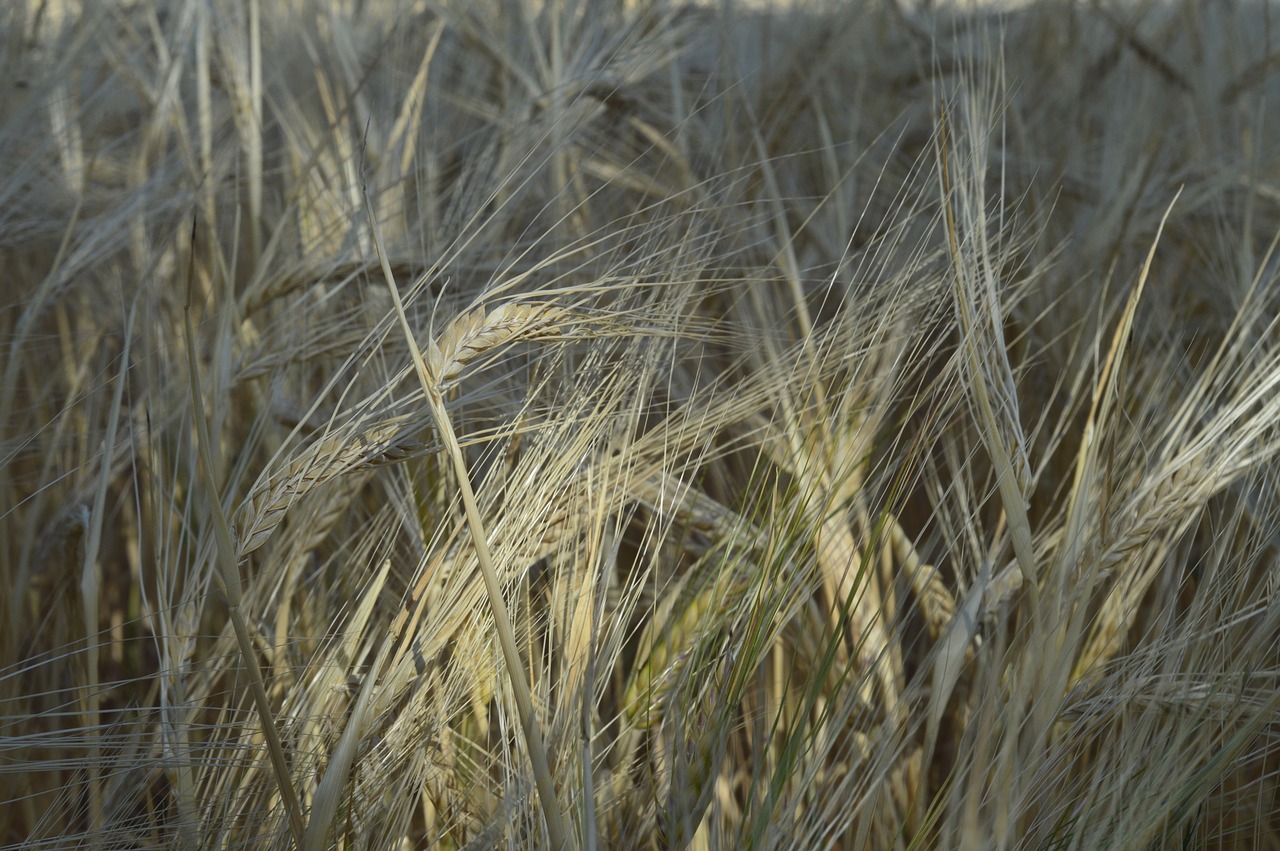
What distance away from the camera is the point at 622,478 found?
73cm

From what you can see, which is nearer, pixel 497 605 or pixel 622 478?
pixel 497 605

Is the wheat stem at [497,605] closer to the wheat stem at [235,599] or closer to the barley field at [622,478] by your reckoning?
the barley field at [622,478]

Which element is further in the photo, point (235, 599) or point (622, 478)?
point (622, 478)

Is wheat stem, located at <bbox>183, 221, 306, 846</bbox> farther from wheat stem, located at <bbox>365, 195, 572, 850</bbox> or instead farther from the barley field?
wheat stem, located at <bbox>365, 195, 572, 850</bbox>

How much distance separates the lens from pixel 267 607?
78 cm

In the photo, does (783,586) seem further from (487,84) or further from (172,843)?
(487,84)

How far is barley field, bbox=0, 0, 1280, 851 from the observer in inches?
23.9

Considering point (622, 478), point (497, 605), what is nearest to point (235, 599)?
point (497, 605)

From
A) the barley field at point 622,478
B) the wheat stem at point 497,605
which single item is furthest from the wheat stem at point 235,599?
the wheat stem at point 497,605

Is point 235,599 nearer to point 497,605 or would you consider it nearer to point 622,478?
point 497,605

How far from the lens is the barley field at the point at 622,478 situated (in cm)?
61

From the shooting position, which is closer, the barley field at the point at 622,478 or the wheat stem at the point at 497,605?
the wheat stem at the point at 497,605

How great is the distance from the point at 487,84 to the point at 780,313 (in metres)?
0.86

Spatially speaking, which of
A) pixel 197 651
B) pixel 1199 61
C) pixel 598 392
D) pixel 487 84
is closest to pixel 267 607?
pixel 197 651
